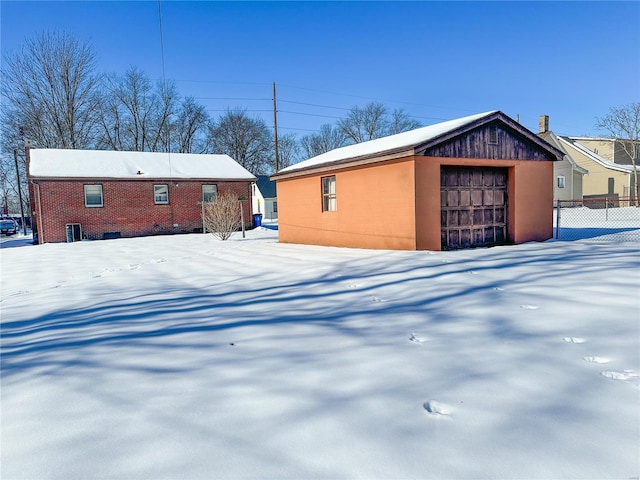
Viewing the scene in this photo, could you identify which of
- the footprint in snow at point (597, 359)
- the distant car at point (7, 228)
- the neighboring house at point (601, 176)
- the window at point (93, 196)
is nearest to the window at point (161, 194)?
the window at point (93, 196)

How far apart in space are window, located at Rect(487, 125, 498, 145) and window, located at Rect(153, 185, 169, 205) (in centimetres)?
1749

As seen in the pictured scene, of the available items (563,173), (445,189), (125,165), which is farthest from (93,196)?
(563,173)

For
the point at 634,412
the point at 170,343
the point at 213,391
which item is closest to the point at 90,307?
the point at 170,343

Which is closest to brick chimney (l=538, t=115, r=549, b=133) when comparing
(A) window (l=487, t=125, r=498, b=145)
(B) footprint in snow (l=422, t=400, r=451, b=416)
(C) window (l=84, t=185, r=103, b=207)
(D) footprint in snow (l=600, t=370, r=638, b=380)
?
(A) window (l=487, t=125, r=498, b=145)

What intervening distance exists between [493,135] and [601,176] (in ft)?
96.1

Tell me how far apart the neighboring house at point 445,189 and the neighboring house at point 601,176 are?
1057 inches

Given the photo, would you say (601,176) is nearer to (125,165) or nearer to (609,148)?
(609,148)

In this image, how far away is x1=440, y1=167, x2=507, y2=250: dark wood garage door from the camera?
33.2 ft

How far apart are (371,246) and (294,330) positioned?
6887mm

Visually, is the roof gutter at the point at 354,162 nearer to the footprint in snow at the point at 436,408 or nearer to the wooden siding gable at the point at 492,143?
the wooden siding gable at the point at 492,143

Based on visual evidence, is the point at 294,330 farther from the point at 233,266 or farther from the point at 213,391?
the point at 233,266

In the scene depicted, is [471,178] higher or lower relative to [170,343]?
higher

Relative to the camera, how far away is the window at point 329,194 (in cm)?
1200

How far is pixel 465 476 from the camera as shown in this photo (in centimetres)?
173
